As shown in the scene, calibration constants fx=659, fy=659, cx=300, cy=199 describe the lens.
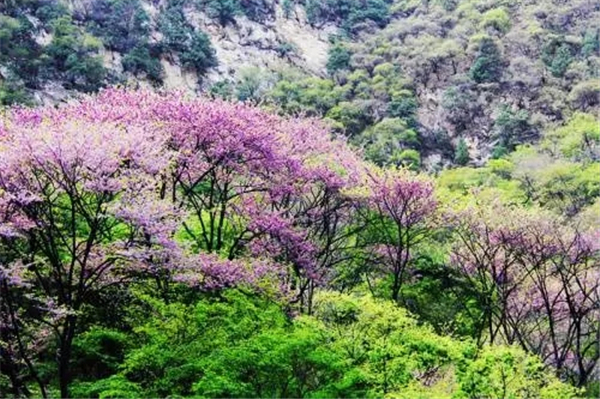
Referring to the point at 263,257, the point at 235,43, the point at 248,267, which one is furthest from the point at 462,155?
the point at 248,267

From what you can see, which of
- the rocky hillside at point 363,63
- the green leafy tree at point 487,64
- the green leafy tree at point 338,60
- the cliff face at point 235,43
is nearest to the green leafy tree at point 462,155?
the rocky hillside at point 363,63

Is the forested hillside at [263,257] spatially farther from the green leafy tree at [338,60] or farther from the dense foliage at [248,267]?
the green leafy tree at [338,60]

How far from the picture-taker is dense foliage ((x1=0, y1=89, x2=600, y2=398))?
9.91 meters

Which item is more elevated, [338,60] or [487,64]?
[338,60]

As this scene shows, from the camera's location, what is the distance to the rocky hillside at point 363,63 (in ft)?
127

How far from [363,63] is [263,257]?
35.3 meters

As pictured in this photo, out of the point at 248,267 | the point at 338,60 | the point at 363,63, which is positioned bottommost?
the point at 248,267

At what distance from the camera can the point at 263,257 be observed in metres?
15.8

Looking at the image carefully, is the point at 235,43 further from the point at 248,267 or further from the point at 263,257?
the point at 248,267

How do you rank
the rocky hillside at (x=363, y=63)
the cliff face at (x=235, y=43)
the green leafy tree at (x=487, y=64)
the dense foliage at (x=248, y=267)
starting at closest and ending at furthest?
the dense foliage at (x=248, y=267), the rocky hillside at (x=363, y=63), the cliff face at (x=235, y=43), the green leafy tree at (x=487, y=64)

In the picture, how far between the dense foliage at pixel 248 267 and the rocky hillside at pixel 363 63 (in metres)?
19.2

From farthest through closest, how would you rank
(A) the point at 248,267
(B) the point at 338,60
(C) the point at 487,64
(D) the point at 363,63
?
(B) the point at 338,60, (D) the point at 363,63, (C) the point at 487,64, (A) the point at 248,267

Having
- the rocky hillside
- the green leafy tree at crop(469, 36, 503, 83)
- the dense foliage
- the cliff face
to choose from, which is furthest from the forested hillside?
the green leafy tree at crop(469, 36, 503, 83)

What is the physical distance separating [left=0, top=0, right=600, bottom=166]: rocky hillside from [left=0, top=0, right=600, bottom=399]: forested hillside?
1.01m
